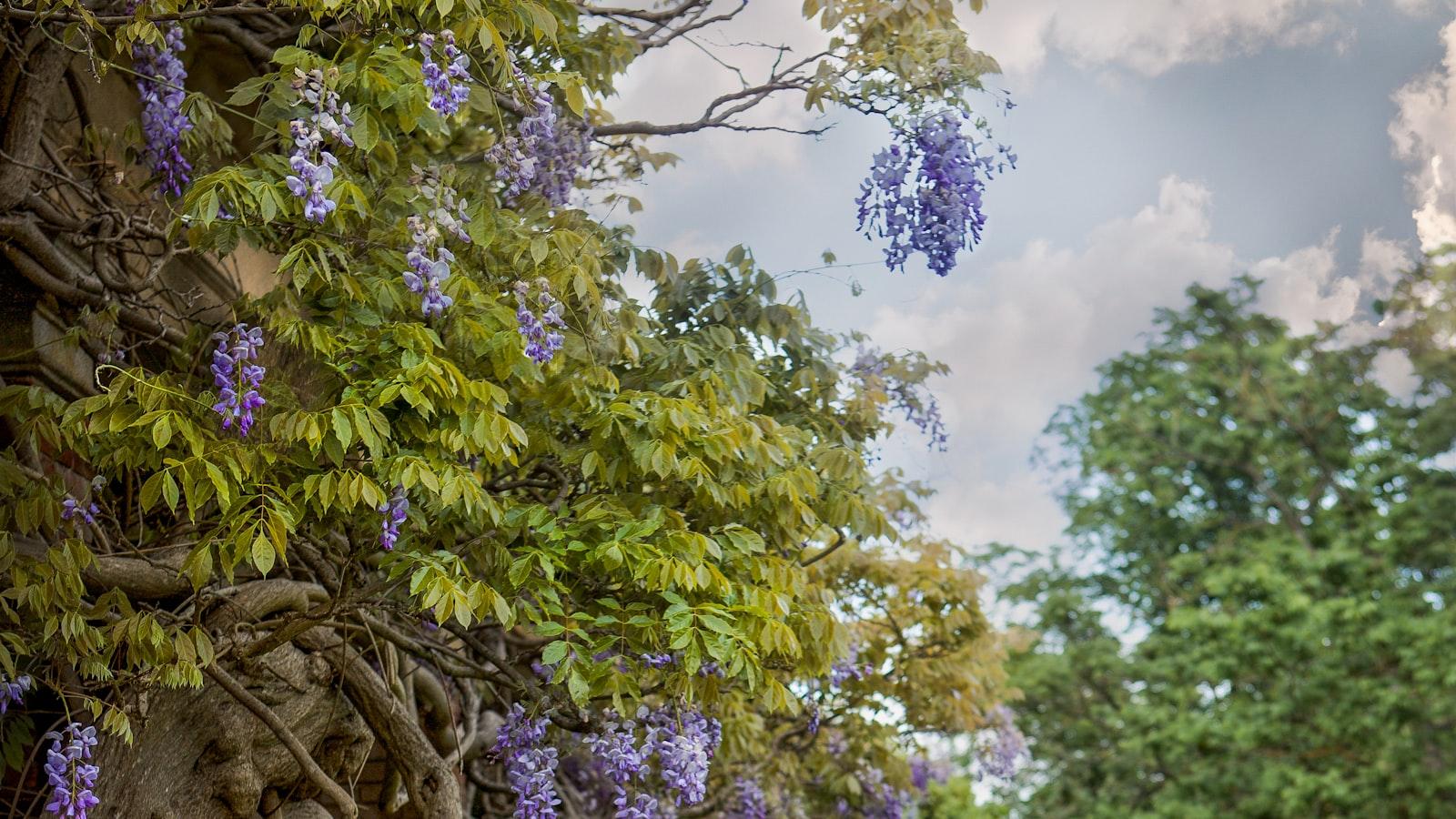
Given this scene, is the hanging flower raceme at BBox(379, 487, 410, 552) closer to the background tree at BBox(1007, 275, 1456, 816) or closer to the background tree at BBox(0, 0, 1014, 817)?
the background tree at BBox(0, 0, 1014, 817)

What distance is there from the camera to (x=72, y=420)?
3.11 metres

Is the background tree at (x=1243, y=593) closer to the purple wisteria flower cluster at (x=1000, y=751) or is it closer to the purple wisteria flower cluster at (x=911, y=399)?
the purple wisteria flower cluster at (x=1000, y=751)

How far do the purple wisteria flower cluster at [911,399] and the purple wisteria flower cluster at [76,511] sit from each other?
121 inches

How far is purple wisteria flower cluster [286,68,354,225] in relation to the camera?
9.90ft

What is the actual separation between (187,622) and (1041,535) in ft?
44.9

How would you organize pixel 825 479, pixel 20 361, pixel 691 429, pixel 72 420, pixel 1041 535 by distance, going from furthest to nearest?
pixel 1041 535 < pixel 825 479 < pixel 20 361 < pixel 691 429 < pixel 72 420

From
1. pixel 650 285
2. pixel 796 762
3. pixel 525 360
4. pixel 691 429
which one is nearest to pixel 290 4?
pixel 525 360

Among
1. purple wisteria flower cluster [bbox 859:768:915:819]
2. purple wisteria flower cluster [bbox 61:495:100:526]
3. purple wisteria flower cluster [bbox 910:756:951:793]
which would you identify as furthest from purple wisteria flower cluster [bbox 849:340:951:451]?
purple wisteria flower cluster [bbox 910:756:951:793]

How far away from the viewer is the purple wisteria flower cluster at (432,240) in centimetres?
322

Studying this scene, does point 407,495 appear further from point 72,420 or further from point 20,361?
point 20,361

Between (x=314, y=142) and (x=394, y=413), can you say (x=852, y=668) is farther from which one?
(x=314, y=142)

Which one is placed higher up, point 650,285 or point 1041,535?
point 1041,535

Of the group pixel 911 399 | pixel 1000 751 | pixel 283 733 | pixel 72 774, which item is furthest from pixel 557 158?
pixel 1000 751

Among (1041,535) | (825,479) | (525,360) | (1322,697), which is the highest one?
(1041,535)
